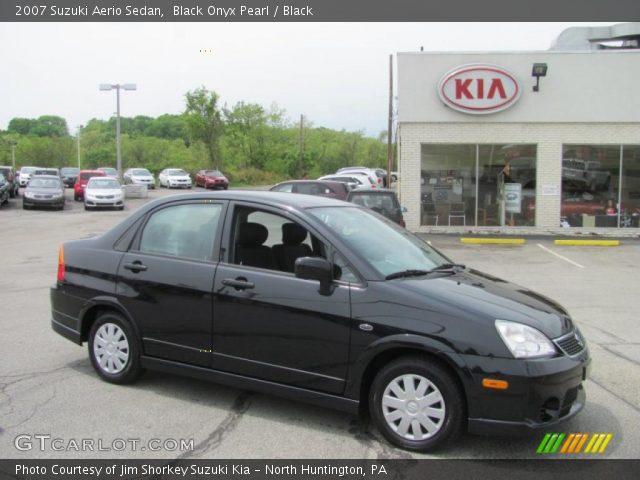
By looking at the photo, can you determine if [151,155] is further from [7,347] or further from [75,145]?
[7,347]

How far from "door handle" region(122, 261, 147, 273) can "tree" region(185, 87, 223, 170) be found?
2154 inches

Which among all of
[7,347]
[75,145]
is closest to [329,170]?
[75,145]

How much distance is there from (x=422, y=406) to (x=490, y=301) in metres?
0.84

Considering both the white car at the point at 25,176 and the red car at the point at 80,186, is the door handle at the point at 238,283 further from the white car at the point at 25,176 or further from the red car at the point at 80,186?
the white car at the point at 25,176

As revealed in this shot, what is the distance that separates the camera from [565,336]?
4098 millimetres

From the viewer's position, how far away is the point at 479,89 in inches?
762

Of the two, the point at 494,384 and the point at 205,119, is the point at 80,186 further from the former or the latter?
the point at 494,384

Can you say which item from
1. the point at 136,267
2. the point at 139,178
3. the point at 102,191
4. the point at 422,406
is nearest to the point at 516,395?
the point at 422,406

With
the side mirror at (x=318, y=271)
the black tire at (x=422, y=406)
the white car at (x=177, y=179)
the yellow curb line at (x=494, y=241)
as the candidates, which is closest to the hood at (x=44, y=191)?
the white car at (x=177, y=179)

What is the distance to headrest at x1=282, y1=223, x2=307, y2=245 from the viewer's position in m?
4.71

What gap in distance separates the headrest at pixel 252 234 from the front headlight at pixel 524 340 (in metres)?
1.95

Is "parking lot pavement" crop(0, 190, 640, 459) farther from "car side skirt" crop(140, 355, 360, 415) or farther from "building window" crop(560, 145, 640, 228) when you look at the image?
"building window" crop(560, 145, 640, 228)

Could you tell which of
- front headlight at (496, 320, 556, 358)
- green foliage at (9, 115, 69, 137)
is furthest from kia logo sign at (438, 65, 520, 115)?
green foliage at (9, 115, 69, 137)

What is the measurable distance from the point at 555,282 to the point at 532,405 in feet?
26.7
